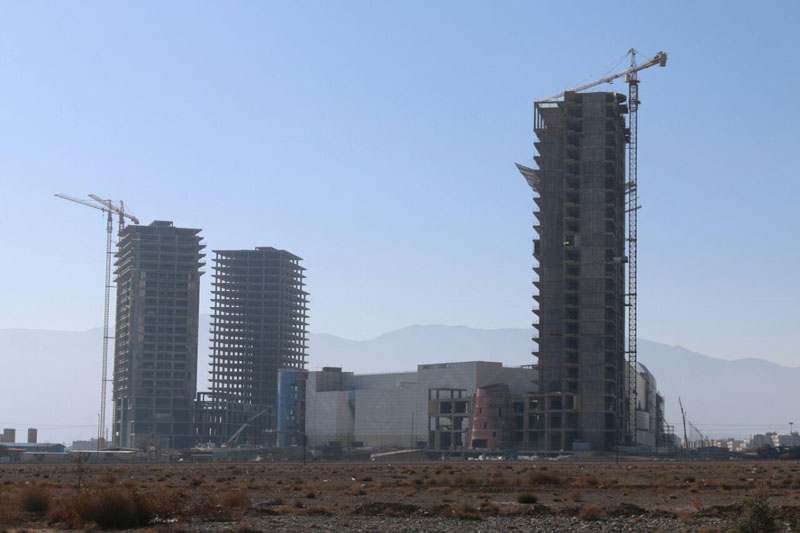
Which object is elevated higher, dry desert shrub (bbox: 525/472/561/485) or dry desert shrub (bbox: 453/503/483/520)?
dry desert shrub (bbox: 453/503/483/520)

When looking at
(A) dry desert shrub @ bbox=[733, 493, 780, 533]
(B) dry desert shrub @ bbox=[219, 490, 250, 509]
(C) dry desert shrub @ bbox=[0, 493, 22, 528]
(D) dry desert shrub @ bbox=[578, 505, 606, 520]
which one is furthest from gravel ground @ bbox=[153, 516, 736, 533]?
(C) dry desert shrub @ bbox=[0, 493, 22, 528]

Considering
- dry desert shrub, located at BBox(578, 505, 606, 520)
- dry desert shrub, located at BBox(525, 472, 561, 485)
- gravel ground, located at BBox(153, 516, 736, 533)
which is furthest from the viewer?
dry desert shrub, located at BBox(525, 472, 561, 485)

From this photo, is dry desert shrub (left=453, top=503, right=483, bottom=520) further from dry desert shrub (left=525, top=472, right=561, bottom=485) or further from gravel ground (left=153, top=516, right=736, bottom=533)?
dry desert shrub (left=525, top=472, right=561, bottom=485)

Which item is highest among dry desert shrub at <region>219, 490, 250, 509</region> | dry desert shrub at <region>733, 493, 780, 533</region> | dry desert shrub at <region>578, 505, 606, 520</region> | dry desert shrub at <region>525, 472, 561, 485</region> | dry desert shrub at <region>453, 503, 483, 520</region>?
dry desert shrub at <region>733, 493, 780, 533</region>

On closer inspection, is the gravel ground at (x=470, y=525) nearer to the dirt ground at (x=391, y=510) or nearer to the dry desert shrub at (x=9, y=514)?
the dirt ground at (x=391, y=510)

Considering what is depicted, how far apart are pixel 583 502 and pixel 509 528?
14502mm

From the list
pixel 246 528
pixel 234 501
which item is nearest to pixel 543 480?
pixel 234 501

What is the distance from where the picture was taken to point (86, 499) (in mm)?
39219

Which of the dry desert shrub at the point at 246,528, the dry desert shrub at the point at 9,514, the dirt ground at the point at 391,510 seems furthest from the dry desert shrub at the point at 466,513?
the dry desert shrub at the point at 9,514

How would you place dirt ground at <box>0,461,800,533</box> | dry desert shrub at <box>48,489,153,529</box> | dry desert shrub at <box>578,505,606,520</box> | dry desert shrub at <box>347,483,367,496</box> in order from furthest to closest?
1. dry desert shrub at <box>347,483,367,496</box>
2. dry desert shrub at <box>578,505,606,520</box>
3. dirt ground at <box>0,461,800,533</box>
4. dry desert shrub at <box>48,489,153,529</box>

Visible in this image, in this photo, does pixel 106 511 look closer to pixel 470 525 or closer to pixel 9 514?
pixel 9 514

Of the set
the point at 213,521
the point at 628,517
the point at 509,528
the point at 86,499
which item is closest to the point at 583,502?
the point at 628,517

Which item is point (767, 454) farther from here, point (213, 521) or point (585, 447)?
point (213, 521)

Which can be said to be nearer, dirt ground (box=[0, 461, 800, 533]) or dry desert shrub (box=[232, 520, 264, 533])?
dry desert shrub (box=[232, 520, 264, 533])
